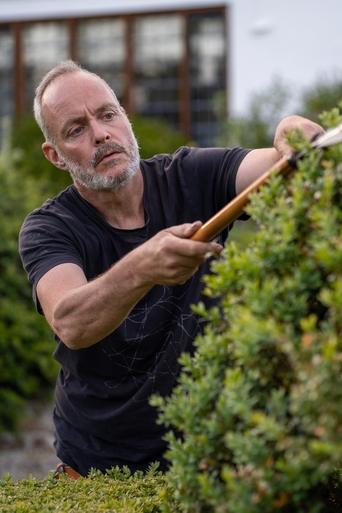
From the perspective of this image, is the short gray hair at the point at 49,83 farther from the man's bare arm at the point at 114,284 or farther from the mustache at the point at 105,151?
the man's bare arm at the point at 114,284

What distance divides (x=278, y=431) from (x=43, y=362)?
21.3ft

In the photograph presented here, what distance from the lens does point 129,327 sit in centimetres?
372

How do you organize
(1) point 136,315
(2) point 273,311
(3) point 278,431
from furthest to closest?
(1) point 136,315
(2) point 273,311
(3) point 278,431

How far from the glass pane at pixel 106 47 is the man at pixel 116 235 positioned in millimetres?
12399

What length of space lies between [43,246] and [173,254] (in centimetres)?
106

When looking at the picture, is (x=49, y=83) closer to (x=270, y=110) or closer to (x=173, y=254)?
(x=173, y=254)

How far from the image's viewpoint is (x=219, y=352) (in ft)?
7.43

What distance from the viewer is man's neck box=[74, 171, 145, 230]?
3.84 meters

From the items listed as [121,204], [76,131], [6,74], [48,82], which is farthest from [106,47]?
[121,204]

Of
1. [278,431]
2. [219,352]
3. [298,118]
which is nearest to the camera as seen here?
[278,431]

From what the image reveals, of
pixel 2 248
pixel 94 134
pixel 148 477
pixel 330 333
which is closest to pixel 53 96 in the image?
pixel 94 134

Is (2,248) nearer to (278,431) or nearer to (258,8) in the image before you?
(278,431)

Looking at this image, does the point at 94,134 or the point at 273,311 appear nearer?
the point at 273,311

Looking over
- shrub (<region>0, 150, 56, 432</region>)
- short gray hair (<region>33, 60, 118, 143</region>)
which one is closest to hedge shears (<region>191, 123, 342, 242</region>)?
short gray hair (<region>33, 60, 118, 143</region>)
